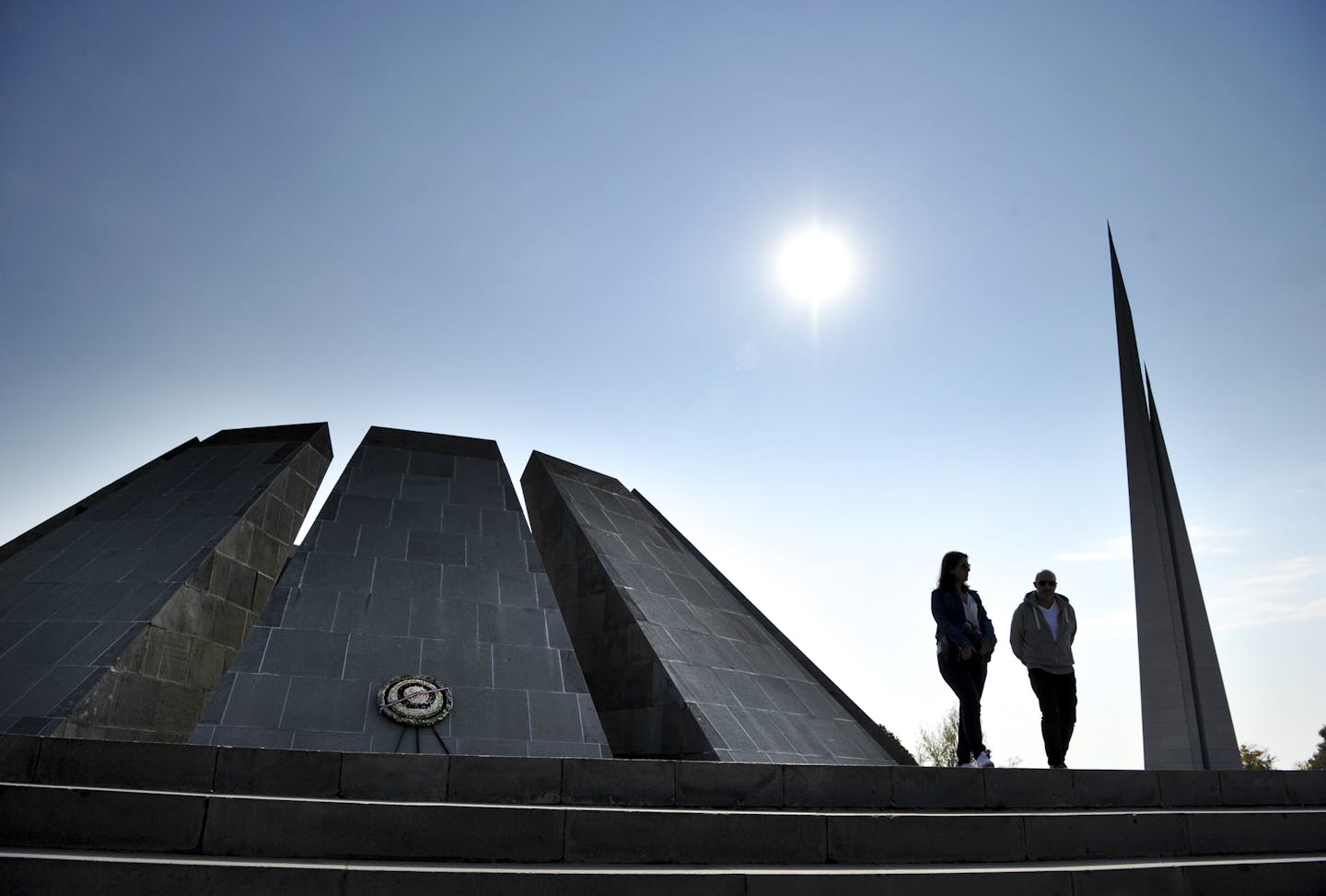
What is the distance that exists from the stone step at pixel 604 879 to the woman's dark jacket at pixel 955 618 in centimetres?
190

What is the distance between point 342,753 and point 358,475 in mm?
7010

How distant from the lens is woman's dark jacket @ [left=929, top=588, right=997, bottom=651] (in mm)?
6676

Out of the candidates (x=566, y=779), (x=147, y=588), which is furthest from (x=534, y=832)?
(x=147, y=588)

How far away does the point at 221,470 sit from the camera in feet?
38.8

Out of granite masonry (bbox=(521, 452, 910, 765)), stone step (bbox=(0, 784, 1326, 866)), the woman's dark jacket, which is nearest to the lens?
stone step (bbox=(0, 784, 1326, 866))

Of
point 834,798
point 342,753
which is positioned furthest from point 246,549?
point 834,798

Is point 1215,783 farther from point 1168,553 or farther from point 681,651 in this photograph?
point 1168,553

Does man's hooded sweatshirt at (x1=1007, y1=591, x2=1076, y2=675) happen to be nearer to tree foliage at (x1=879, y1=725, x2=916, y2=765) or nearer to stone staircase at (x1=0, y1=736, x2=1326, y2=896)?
stone staircase at (x1=0, y1=736, x2=1326, y2=896)

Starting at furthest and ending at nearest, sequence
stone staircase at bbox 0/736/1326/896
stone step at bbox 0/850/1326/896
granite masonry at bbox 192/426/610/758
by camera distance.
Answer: granite masonry at bbox 192/426/610/758 → stone staircase at bbox 0/736/1326/896 → stone step at bbox 0/850/1326/896

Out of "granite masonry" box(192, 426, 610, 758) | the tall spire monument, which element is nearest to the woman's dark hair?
"granite masonry" box(192, 426, 610, 758)

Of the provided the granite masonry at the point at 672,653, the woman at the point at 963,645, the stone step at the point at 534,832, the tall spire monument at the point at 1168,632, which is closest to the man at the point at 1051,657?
the woman at the point at 963,645

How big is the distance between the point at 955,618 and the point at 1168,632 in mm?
11466

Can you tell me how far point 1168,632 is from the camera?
1583 centimetres

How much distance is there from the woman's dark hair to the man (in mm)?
645
